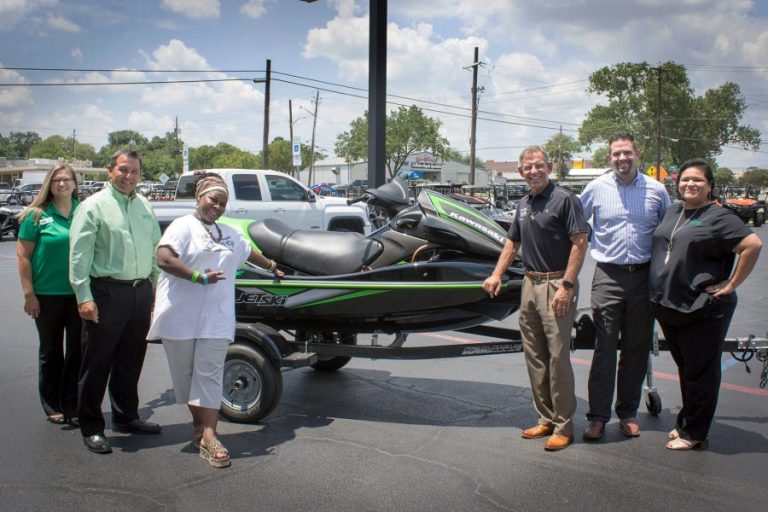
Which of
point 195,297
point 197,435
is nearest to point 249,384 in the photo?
point 197,435

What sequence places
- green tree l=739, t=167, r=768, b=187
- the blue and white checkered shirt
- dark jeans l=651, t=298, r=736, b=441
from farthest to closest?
green tree l=739, t=167, r=768, b=187
the blue and white checkered shirt
dark jeans l=651, t=298, r=736, b=441

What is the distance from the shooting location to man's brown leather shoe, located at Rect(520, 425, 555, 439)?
177 inches

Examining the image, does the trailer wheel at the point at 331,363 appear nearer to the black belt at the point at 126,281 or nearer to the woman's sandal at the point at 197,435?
the woman's sandal at the point at 197,435

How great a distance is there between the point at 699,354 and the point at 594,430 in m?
0.83

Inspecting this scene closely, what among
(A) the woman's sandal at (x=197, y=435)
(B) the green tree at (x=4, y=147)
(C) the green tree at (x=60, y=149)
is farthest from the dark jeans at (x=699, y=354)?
(B) the green tree at (x=4, y=147)

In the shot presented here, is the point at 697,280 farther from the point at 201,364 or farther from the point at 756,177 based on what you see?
the point at 756,177

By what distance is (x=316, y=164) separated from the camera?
10531 cm

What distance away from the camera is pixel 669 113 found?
249 ft

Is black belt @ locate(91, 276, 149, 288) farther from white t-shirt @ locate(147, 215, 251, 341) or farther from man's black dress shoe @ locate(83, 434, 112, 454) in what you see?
man's black dress shoe @ locate(83, 434, 112, 454)

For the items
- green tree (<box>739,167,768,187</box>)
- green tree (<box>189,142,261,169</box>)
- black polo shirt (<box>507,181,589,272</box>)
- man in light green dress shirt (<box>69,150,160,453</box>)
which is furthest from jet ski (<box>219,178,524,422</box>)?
green tree (<box>739,167,768,187</box>)

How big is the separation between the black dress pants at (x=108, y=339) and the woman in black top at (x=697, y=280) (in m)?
3.30

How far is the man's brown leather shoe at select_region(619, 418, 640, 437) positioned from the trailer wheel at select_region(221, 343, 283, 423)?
2.35 metres

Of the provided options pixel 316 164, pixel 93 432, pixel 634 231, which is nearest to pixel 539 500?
pixel 634 231

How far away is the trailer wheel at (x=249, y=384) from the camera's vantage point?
4.74m
